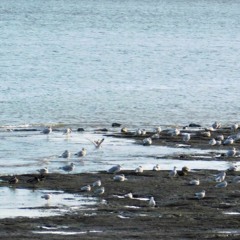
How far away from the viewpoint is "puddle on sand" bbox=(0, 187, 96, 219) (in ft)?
73.3

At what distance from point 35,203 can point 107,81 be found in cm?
2928

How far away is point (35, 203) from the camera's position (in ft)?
Result: 76.4

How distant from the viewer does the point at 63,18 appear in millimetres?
108562

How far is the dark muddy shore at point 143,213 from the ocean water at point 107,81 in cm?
204

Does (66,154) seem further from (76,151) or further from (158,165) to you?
(158,165)

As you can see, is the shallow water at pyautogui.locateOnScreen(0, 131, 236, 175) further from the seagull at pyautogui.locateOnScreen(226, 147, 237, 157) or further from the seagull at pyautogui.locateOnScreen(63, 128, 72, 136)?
the seagull at pyautogui.locateOnScreen(226, 147, 237, 157)

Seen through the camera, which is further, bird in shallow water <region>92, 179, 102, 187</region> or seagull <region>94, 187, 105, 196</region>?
bird in shallow water <region>92, 179, 102, 187</region>

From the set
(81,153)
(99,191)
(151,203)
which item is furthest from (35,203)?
(81,153)

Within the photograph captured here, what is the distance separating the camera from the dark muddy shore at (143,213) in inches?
808

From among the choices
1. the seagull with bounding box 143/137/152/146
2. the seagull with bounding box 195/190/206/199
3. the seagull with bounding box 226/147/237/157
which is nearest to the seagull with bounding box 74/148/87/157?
the seagull with bounding box 143/137/152/146

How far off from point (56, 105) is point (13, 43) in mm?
34218

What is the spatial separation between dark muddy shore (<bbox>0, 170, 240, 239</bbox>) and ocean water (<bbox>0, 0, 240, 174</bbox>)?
2.04 meters

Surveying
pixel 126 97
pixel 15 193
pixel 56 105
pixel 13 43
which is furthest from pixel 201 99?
pixel 13 43

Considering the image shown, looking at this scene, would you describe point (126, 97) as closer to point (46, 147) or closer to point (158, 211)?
point (46, 147)
